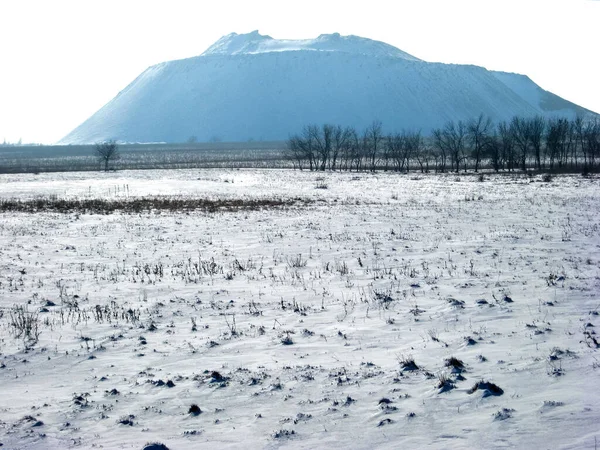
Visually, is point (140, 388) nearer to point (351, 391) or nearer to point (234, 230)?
point (351, 391)

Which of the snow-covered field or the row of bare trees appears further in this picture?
the row of bare trees

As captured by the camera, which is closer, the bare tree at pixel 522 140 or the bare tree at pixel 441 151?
the bare tree at pixel 522 140

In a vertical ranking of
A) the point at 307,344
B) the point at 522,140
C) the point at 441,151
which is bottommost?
the point at 307,344

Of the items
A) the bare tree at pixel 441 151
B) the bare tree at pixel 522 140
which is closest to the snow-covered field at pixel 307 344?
the bare tree at pixel 522 140

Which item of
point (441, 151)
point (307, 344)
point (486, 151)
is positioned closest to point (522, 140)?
point (441, 151)

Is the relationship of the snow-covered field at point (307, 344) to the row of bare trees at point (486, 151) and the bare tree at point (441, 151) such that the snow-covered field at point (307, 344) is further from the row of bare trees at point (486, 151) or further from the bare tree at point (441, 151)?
the bare tree at point (441, 151)

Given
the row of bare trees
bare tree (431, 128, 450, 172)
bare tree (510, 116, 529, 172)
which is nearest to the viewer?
bare tree (510, 116, 529, 172)

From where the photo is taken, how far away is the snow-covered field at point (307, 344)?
6.34 m

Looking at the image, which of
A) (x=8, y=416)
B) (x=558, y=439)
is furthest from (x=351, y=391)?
(x=8, y=416)

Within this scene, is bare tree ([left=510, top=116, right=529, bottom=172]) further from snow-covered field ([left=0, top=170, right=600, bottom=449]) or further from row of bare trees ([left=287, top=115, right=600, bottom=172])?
snow-covered field ([left=0, top=170, right=600, bottom=449])

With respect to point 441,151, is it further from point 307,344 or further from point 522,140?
point 307,344

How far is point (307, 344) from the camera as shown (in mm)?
9219

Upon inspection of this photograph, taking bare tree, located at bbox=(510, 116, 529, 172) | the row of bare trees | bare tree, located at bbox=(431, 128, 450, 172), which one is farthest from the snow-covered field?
bare tree, located at bbox=(431, 128, 450, 172)

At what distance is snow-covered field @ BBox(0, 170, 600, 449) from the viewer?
20.8 ft
